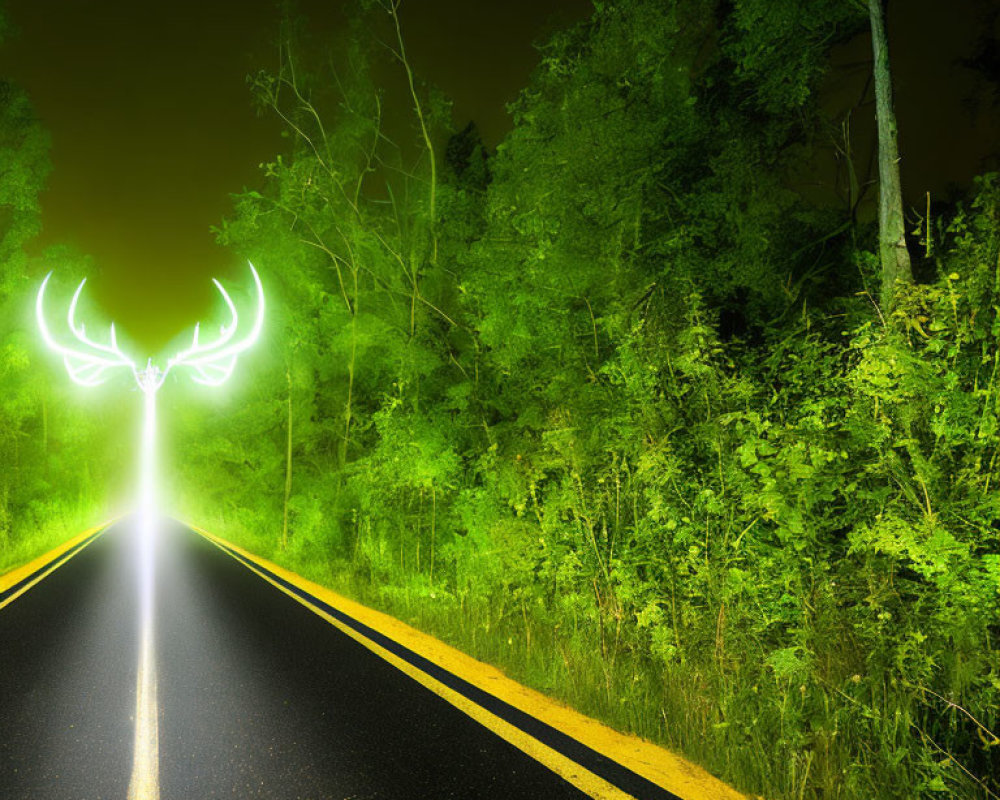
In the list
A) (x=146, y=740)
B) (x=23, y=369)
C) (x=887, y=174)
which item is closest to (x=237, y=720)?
(x=146, y=740)

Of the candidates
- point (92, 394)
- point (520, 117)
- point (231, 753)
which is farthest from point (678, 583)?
point (92, 394)

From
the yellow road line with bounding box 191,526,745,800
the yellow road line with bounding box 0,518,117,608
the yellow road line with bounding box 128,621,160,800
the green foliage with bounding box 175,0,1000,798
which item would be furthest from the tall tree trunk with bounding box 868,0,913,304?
the yellow road line with bounding box 0,518,117,608

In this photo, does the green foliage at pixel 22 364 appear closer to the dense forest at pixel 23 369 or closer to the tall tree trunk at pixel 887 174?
the dense forest at pixel 23 369

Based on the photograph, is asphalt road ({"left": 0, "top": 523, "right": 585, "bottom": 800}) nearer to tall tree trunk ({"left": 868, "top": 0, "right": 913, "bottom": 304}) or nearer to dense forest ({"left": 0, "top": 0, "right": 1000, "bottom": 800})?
dense forest ({"left": 0, "top": 0, "right": 1000, "bottom": 800})

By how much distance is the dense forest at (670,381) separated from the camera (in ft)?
13.1

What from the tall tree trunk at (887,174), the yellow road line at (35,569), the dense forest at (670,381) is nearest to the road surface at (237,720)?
the dense forest at (670,381)

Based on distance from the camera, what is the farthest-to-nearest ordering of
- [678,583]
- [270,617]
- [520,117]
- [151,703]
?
[520,117] → [270,617] → [678,583] → [151,703]

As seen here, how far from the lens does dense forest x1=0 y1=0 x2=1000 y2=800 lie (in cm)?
399

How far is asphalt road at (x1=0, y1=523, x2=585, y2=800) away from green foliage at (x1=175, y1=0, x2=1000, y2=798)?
1.32 meters

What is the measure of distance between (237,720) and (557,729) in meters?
2.37

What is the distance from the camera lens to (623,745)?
13.3 ft

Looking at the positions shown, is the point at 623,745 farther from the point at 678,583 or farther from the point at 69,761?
the point at 69,761

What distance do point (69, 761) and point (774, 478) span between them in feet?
16.8

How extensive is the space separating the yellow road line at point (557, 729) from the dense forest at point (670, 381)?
0.60 ft
